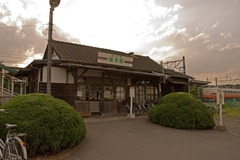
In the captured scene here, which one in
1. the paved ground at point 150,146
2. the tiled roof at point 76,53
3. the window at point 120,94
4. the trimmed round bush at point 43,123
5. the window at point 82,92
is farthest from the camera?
the window at point 120,94

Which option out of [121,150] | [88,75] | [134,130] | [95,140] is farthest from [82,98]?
[121,150]

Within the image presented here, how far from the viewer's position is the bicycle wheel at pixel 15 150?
3.99 metres

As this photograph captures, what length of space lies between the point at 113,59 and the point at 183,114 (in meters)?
5.78

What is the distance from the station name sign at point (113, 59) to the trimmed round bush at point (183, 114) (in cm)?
439

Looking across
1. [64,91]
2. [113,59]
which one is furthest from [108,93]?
[64,91]

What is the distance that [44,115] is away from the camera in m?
5.60

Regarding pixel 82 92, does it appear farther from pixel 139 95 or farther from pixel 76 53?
pixel 139 95

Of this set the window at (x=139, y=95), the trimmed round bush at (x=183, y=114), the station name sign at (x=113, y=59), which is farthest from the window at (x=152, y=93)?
the trimmed round bush at (x=183, y=114)

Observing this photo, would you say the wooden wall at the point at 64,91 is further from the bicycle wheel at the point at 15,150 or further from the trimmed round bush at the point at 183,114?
the bicycle wheel at the point at 15,150

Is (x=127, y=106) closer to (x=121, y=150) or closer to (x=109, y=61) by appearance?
(x=109, y=61)

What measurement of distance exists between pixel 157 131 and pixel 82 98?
5635 millimetres

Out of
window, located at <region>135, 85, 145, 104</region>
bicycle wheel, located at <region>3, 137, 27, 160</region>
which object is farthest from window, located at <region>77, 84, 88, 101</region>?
bicycle wheel, located at <region>3, 137, 27, 160</region>

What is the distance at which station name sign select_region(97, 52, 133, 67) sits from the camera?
42.5ft

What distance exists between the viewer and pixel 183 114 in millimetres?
10109
